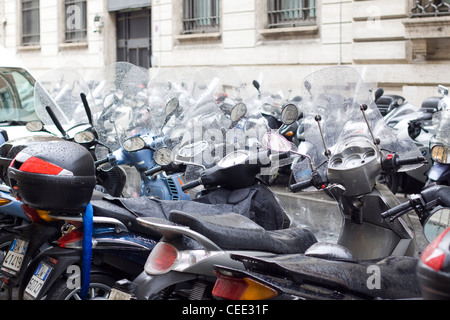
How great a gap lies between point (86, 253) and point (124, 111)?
260 centimetres

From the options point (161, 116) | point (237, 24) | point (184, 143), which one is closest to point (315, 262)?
point (184, 143)

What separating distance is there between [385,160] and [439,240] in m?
1.46

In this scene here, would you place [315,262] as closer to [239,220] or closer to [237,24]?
[239,220]

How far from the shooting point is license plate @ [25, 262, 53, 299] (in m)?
3.68

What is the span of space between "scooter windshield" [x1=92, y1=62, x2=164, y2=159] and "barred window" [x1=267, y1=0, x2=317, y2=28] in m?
8.22

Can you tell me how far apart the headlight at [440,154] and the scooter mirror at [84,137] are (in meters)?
2.75

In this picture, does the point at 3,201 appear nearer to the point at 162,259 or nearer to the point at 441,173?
the point at 162,259

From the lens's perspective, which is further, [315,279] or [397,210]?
[397,210]

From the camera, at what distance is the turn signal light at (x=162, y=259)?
3291mm

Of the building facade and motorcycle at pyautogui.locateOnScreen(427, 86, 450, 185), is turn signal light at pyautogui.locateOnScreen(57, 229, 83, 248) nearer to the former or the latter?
motorcycle at pyautogui.locateOnScreen(427, 86, 450, 185)

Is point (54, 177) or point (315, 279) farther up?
point (54, 177)

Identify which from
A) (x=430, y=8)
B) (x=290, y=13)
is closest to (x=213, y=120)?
(x=430, y=8)

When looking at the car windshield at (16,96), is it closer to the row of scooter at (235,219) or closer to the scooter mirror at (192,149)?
the row of scooter at (235,219)

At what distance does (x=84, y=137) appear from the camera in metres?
5.92
